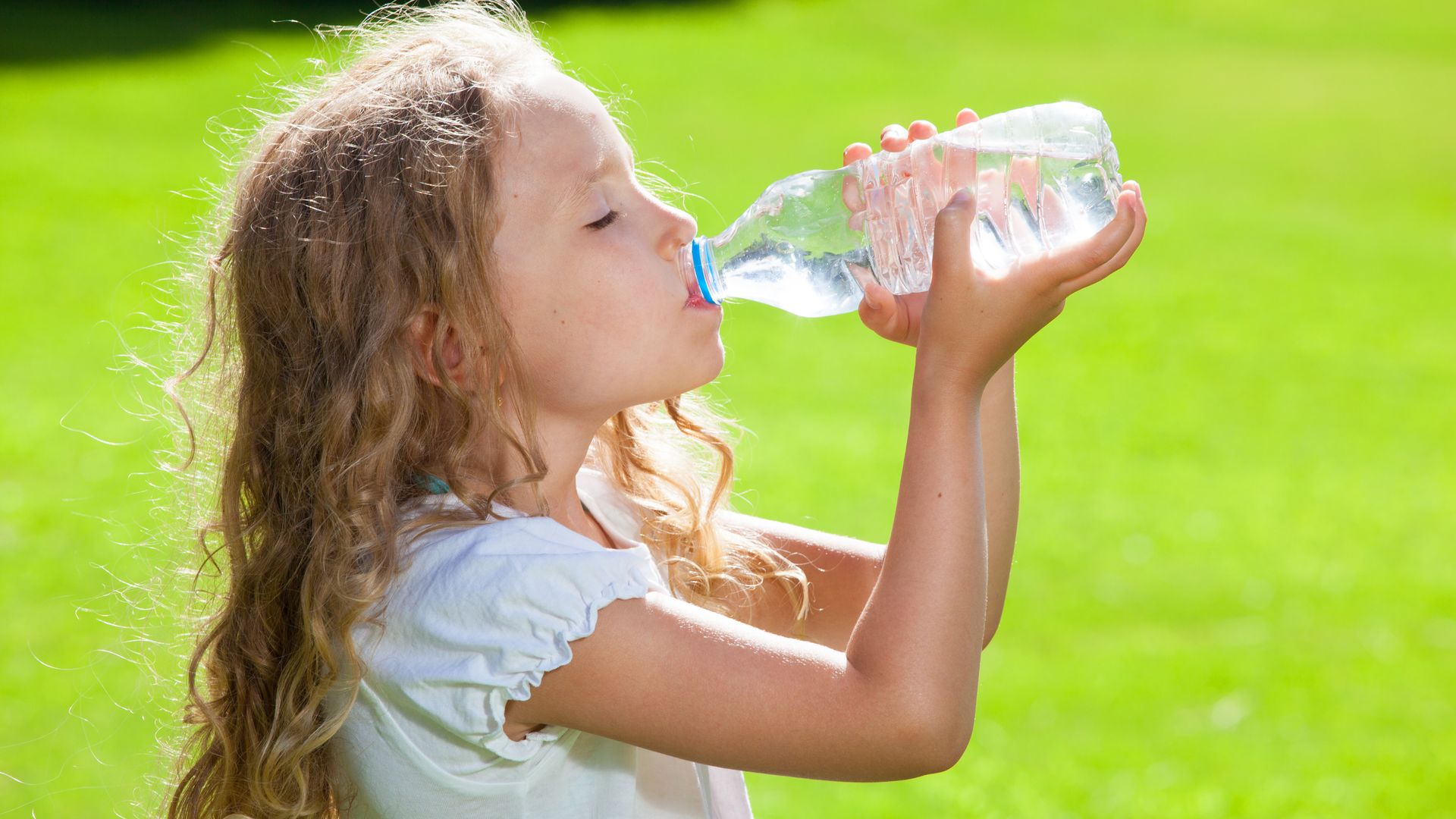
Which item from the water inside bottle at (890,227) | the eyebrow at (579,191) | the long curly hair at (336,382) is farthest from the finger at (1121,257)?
the long curly hair at (336,382)

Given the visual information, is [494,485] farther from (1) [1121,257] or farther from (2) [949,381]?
(1) [1121,257]

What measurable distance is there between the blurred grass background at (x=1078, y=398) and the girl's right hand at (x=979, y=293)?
36.5 inches

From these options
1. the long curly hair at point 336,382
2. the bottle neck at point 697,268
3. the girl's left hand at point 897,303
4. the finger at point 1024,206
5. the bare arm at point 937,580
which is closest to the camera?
the bare arm at point 937,580

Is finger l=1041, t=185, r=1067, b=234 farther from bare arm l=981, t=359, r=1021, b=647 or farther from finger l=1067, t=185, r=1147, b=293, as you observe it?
finger l=1067, t=185, r=1147, b=293

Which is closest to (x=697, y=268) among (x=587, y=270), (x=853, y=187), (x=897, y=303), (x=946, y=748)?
(x=587, y=270)

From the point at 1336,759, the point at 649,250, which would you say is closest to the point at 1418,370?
the point at 1336,759

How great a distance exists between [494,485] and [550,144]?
447 millimetres

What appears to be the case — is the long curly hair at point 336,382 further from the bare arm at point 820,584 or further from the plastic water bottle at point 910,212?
the bare arm at point 820,584

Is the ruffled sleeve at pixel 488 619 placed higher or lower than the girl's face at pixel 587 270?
lower

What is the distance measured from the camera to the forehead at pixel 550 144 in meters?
1.92

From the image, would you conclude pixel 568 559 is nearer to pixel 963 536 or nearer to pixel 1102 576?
pixel 963 536

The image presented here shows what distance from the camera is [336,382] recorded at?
6.34ft

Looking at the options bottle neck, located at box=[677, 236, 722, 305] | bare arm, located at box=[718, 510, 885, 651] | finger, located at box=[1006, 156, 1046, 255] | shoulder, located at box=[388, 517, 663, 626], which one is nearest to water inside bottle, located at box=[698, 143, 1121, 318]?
finger, located at box=[1006, 156, 1046, 255]

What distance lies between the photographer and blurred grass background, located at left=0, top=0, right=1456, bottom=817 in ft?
16.9
